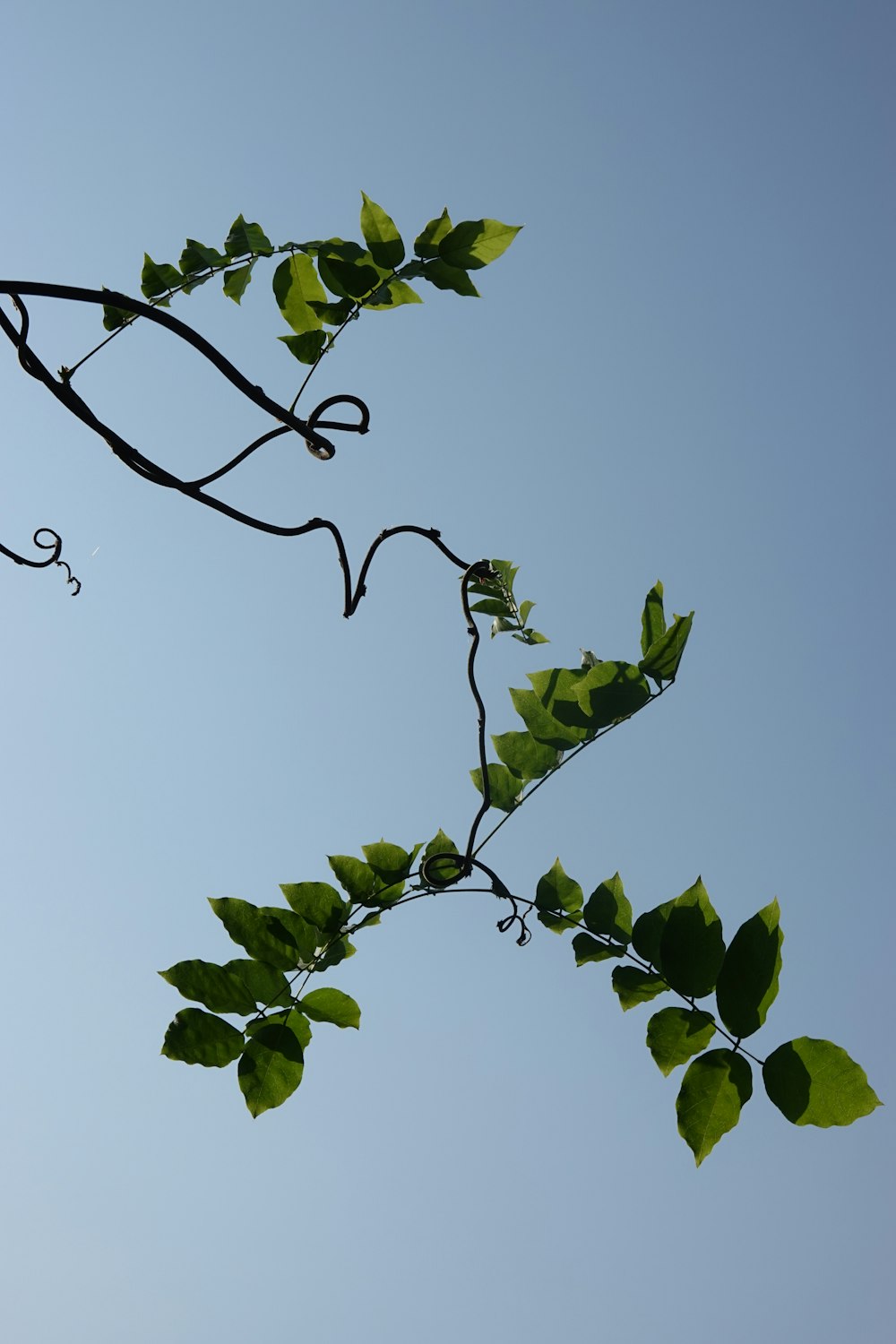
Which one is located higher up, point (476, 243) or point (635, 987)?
point (476, 243)

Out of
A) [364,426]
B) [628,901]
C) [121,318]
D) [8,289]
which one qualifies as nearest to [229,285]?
[121,318]

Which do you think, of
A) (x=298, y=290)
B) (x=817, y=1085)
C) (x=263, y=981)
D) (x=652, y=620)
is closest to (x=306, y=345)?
(x=298, y=290)

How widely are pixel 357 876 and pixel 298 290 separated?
36 cm

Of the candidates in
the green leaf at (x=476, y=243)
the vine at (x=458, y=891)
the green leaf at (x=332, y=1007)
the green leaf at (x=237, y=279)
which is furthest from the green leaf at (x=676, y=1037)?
the green leaf at (x=237, y=279)

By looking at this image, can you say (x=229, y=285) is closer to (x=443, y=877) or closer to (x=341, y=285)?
(x=341, y=285)

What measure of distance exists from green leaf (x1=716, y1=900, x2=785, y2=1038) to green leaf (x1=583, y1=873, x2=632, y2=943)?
71 mm

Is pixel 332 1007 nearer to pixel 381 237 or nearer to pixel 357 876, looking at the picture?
pixel 357 876

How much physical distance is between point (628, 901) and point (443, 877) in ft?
0.33

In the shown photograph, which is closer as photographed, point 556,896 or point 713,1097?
point 713,1097

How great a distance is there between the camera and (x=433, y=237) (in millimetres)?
562

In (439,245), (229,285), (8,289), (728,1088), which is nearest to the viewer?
(8,289)

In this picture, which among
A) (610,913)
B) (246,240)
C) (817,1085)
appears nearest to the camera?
(817,1085)

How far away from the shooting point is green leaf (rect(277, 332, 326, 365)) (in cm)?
59

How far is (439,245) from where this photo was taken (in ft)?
1.85
